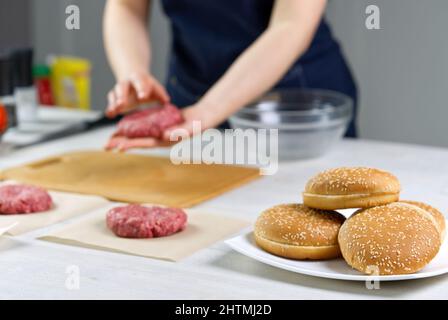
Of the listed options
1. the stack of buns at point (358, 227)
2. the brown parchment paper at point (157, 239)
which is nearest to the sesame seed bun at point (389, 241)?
the stack of buns at point (358, 227)

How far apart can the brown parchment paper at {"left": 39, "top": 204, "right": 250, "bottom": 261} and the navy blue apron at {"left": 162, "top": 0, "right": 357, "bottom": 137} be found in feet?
2.68

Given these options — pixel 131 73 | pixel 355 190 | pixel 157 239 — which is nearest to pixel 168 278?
pixel 157 239

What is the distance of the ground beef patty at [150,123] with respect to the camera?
1.49 meters

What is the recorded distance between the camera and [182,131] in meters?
1.51

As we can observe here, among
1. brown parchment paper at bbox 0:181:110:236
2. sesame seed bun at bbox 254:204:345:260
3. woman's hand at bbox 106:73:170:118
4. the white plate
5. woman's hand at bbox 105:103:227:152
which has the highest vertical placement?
woman's hand at bbox 106:73:170:118

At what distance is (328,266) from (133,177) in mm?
620

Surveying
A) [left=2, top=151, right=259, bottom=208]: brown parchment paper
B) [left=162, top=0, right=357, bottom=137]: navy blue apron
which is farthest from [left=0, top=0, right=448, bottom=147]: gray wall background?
[left=2, top=151, right=259, bottom=208]: brown parchment paper

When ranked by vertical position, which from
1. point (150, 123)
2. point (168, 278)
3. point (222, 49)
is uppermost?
point (222, 49)

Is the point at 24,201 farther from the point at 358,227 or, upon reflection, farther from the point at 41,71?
the point at 41,71

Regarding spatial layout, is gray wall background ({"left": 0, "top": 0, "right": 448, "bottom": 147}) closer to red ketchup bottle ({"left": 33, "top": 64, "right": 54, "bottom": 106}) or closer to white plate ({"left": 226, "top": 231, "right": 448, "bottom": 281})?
red ketchup bottle ({"left": 33, "top": 64, "right": 54, "bottom": 106})

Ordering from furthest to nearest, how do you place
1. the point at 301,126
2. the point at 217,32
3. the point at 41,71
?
the point at 41,71 → the point at 217,32 → the point at 301,126

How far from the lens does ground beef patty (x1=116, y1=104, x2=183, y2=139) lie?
4.90 ft

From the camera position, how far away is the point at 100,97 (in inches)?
142
